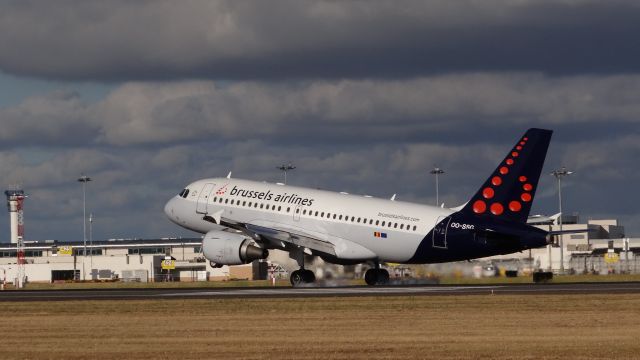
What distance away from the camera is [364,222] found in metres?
75.9

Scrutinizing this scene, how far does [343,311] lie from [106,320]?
923 centimetres

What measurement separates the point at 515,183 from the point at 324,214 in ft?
40.7

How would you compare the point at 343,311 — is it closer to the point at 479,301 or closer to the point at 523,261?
the point at 479,301

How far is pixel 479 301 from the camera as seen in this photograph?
52.3m

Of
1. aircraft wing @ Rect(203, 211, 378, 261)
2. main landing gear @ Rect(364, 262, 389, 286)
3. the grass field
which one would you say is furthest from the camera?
main landing gear @ Rect(364, 262, 389, 286)

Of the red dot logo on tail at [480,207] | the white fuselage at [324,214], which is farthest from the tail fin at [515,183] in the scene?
the white fuselage at [324,214]

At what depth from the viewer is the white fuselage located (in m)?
74.5

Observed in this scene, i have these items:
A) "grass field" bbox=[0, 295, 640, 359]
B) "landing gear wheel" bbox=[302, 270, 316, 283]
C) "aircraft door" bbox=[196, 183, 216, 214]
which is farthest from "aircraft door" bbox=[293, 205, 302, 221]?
"grass field" bbox=[0, 295, 640, 359]

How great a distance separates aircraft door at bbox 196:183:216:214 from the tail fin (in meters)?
18.3

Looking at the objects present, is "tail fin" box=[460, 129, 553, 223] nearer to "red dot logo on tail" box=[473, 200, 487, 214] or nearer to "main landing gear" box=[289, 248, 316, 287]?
"red dot logo on tail" box=[473, 200, 487, 214]

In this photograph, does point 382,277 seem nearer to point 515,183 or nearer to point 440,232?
point 440,232

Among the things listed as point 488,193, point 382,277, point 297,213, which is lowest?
point 382,277

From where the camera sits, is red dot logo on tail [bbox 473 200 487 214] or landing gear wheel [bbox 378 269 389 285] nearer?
red dot logo on tail [bbox 473 200 487 214]

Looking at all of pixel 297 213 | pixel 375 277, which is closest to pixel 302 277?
pixel 297 213
